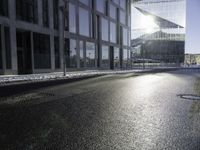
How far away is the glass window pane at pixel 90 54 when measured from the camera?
1721 inches

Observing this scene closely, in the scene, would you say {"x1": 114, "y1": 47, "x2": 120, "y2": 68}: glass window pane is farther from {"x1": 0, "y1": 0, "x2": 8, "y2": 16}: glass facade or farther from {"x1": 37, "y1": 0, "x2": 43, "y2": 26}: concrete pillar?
{"x1": 0, "y1": 0, "x2": 8, "y2": 16}: glass facade

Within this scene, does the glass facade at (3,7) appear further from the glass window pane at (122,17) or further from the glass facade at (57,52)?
the glass window pane at (122,17)

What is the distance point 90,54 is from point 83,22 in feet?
17.8

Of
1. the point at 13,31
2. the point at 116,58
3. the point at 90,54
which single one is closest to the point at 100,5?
the point at 90,54

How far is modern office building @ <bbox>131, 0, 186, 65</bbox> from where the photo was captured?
115938 mm

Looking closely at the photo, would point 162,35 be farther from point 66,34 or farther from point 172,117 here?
point 172,117

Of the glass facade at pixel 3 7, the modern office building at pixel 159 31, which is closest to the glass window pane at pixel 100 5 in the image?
the glass facade at pixel 3 7

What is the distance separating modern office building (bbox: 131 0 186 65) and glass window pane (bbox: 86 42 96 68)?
71540 millimetres

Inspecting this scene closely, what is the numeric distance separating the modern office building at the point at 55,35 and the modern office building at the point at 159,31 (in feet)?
215

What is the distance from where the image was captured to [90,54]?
147 feet

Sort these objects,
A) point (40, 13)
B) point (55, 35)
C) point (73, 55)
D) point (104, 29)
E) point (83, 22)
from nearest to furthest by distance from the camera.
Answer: point (40, 13)
point (55, 35)
point (73, 55)
point (83, 22)
point (104, 29)

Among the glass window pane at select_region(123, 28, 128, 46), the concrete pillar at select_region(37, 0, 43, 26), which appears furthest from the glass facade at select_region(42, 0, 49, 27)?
the glass window pane at select_region(123, 28, 128, 46)

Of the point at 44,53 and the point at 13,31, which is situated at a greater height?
the point at 13,31

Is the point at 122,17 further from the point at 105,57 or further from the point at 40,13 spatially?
the point at 40,13
